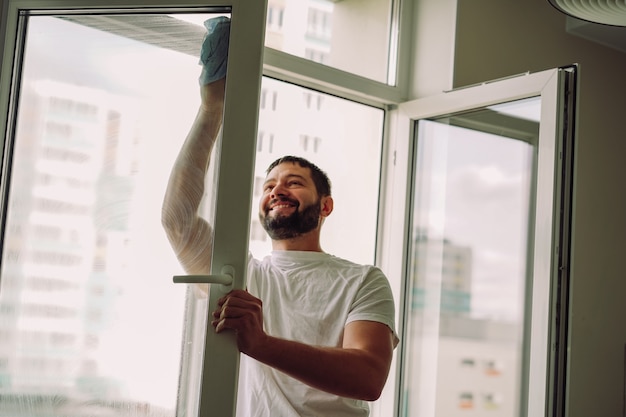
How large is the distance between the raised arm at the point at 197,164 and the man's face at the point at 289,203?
515 mm

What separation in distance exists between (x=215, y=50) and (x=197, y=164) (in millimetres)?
243

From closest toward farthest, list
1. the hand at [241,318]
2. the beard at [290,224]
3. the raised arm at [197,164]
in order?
the hand at [241,318], the raised arm at [197,164], the beard at [290,224]

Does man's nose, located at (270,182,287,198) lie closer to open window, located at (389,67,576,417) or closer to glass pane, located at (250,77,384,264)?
glass pane, located at (250,77,384,264)

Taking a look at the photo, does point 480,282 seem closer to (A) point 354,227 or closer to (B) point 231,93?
(A) point 354,227

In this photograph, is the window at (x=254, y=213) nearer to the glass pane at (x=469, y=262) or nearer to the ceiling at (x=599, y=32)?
the glass pane at (x=469, y=262)

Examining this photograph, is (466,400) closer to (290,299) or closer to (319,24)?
(290,299)

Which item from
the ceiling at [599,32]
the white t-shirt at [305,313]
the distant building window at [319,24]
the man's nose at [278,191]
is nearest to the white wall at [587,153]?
the ceiling at [599,32]

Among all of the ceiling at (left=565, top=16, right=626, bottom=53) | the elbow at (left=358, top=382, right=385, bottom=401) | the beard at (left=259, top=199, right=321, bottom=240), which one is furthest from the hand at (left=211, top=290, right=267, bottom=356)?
the ceiling at (left=565, top=16, right=626, bottom=53)

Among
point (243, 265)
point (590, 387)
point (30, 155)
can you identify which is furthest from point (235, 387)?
point (590, 387)

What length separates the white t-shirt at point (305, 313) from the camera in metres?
1.87

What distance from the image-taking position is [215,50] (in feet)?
5.34

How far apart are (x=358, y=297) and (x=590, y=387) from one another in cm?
145

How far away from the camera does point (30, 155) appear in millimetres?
1666

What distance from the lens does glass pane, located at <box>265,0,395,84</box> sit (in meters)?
2.53
